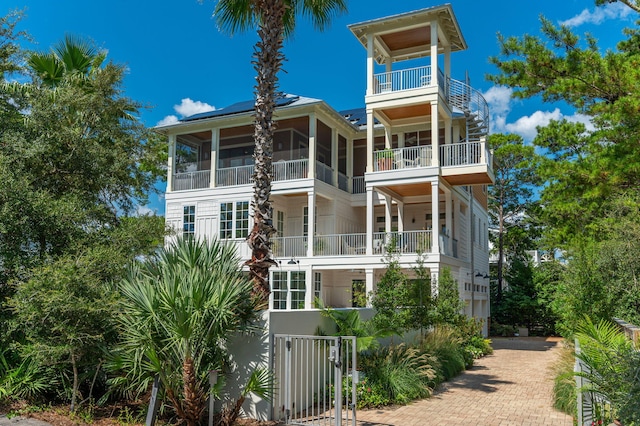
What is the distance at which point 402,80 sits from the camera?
2073cm

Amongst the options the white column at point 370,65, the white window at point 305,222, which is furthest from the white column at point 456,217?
the white window at point 305,222

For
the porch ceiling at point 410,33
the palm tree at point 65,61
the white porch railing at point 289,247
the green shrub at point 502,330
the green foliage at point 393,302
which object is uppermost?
the porch ceiling at point 410,33

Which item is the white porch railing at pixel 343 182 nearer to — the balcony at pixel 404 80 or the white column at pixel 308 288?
the balcony at pixel 404 80

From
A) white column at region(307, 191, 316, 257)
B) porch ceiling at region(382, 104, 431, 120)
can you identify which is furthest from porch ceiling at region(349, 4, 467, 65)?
white column at region(307, 191, 316, 257)

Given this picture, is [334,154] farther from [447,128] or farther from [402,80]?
[447,128]

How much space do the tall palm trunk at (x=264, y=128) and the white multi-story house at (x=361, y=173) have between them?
28.4 feet

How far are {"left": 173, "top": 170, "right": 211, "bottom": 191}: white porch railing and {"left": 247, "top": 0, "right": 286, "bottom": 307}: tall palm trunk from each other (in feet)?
39.2

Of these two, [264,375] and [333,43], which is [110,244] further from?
[333,43]

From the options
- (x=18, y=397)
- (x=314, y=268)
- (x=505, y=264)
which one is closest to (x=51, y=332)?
(x=18, y=397)

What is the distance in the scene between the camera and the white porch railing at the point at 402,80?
2042 cm

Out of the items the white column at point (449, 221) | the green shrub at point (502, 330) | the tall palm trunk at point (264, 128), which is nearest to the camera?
the tall palm trunk at point (264, 128)

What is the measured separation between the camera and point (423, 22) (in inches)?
789

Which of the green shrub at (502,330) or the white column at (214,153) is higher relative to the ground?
the white column at (214,153)

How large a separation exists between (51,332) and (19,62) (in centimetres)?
810
